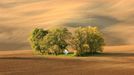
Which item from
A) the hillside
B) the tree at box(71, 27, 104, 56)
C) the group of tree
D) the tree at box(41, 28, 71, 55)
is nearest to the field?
the tree at box(71, 27, 104, 56)

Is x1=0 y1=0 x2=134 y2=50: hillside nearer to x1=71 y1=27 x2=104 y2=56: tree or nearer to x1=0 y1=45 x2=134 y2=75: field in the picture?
x1=71 y1=27 x2=104 y2=56: tree

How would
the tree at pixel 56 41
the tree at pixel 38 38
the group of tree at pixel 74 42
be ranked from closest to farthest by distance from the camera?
1. the group of tree at pixel 74 42
2. the tree at pixel 56 41
3. the tree at pixel 38 38

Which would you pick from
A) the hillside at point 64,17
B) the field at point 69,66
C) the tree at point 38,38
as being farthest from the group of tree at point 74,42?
the hillside at point 64,17

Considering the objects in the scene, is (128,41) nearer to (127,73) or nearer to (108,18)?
(108,18)

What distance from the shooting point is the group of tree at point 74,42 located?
64250mm

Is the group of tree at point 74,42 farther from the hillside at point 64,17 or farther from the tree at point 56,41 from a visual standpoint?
the hillside at point 64,17

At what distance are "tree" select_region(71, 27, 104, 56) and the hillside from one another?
27841mm

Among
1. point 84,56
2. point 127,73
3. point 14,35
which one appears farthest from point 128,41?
point 127,73

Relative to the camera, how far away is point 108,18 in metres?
122

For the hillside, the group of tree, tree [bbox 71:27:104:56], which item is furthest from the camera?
the hillside

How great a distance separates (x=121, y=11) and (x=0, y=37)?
42324 millimetres

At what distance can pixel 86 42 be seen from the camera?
6450 centimetres

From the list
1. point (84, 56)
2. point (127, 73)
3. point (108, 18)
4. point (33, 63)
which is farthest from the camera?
point (108, 18)

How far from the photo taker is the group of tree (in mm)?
64250
